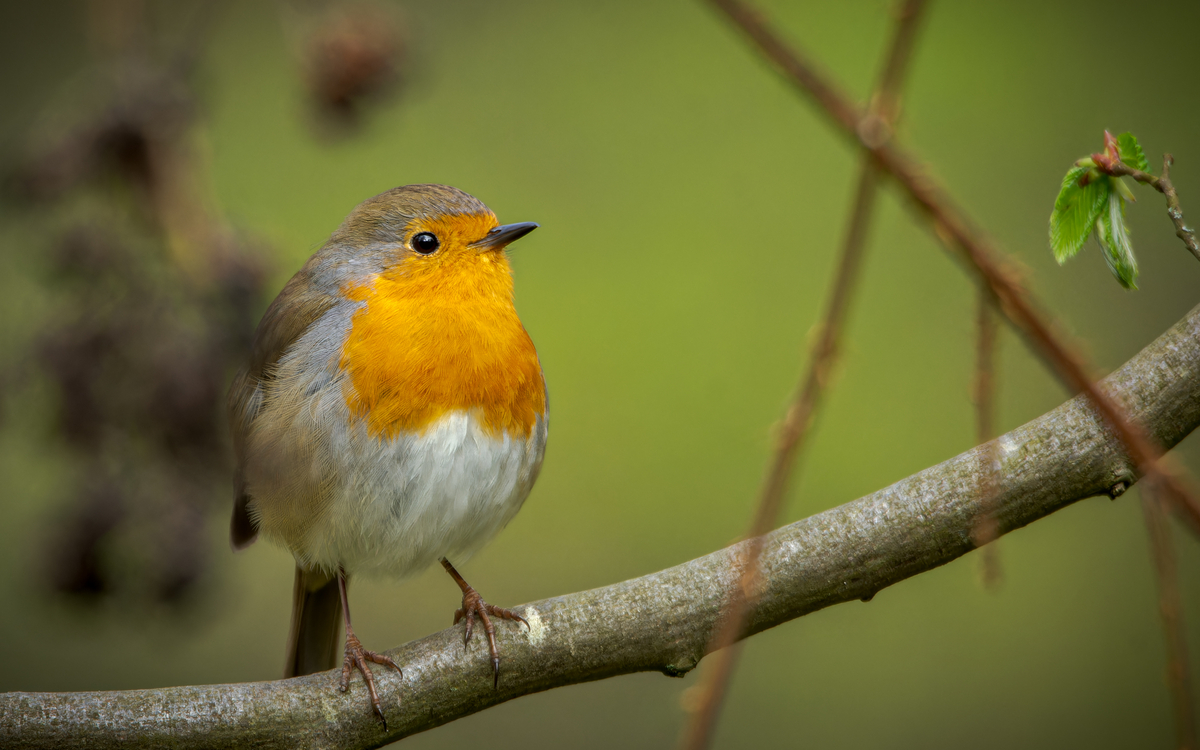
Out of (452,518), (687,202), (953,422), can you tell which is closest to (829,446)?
(953,422)

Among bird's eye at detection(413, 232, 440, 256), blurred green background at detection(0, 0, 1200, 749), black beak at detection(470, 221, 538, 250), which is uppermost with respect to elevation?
blurred green background at detection(0, 0, 1200, 749)

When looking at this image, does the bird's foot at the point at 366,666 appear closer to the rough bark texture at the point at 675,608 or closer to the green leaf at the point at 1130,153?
the rough bark texture at the point at 675,608

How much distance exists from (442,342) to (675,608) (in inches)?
33.8

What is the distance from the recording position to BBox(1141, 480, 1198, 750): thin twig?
712 mm

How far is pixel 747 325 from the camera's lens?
13.8ft

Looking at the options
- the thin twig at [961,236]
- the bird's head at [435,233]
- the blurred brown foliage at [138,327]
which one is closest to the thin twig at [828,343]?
the thin twig at [961,236]

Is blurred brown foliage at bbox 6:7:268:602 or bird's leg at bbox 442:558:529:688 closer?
blurred brown foliage at bbox 6:7:268:602

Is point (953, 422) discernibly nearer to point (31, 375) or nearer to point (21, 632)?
point (31, 375)

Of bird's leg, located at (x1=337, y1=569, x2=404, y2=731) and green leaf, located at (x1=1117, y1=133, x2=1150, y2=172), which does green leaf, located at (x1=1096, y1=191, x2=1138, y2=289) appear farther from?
bird's leg, located at (x1=337, y1=569, x2=404, y2=731)

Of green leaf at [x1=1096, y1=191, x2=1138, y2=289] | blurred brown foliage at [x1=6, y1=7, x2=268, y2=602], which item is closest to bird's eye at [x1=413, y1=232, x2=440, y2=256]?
blurred brown foliage at [x1=6, y1=7, x2=268, y2=602]

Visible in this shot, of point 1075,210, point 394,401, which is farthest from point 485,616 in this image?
point 1075,210

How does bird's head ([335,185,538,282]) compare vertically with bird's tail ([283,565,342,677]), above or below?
above

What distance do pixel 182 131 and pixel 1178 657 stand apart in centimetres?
181

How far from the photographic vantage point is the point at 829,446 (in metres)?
4.08
